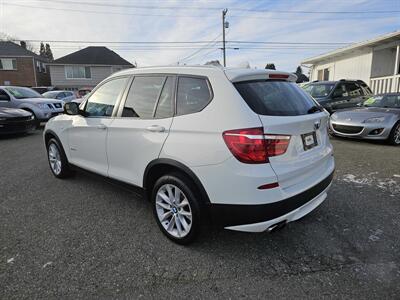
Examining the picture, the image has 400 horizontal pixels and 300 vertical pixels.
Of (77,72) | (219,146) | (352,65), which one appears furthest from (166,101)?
(77,72)

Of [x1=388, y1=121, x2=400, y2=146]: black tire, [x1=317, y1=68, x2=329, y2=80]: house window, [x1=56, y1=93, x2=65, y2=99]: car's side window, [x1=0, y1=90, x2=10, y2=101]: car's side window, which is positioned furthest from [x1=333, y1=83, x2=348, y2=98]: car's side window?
[x1=56, y1=93, x2=65, y2=99]: car's side window

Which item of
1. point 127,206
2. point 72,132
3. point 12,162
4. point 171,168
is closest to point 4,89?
point 12,162

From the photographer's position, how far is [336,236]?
3.10 m

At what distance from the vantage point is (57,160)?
5.00 meters

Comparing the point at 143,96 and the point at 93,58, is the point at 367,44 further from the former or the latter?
the point at 93,58

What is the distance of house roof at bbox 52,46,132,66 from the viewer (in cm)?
3403

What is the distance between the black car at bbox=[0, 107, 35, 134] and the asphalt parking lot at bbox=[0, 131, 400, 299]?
583 centimetres

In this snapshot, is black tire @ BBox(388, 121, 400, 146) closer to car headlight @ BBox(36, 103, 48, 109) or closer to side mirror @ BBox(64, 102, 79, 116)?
side mirror @ BBox(64, 102, 79, 116)

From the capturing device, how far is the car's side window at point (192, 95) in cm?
270

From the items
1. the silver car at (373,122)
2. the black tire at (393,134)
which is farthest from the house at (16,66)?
the black tire at (393,134)

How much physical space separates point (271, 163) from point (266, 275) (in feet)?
3.16

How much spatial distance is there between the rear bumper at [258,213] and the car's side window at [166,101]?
1.03 m

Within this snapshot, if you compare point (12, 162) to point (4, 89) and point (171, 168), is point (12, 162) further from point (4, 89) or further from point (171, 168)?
point (4, 89)

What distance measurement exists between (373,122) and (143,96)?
254 inches
